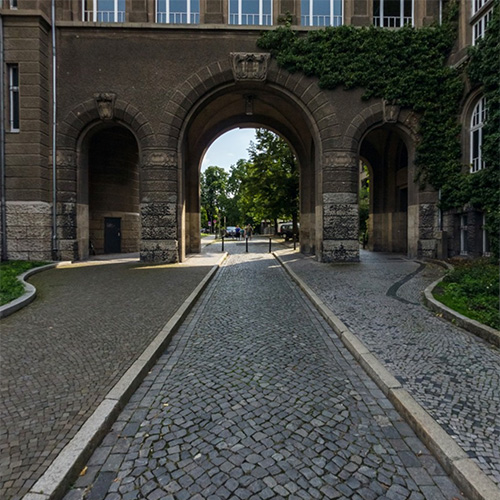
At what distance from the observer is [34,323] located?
6.23 metres

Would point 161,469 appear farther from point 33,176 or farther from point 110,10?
point 110,10

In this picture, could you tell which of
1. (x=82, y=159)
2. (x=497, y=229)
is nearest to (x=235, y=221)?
(x=82, y=159)

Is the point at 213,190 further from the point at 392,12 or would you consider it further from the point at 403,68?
the point at 403,68

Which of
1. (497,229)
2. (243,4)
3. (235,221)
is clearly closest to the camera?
(497,229)

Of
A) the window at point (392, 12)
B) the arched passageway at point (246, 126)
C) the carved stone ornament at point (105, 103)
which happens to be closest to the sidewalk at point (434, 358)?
the arched passageway at point (246, 126)

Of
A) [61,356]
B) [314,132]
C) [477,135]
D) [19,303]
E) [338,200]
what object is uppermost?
[314,132]

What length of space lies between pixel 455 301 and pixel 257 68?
1357cm

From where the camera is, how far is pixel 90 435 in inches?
114

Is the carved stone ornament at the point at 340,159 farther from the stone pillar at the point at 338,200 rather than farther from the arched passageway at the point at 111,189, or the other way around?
the arched passageway at the point at 111,189

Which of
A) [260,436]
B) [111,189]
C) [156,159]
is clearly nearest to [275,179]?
[111,189]

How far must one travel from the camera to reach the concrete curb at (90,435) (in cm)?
232

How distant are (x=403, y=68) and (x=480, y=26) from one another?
10.3ft

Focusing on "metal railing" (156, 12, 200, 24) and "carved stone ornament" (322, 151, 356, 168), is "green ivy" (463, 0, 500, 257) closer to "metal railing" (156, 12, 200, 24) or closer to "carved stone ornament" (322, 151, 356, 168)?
"carved stone ornament" (322, 151, 356, 168)

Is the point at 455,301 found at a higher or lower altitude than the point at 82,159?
lower
